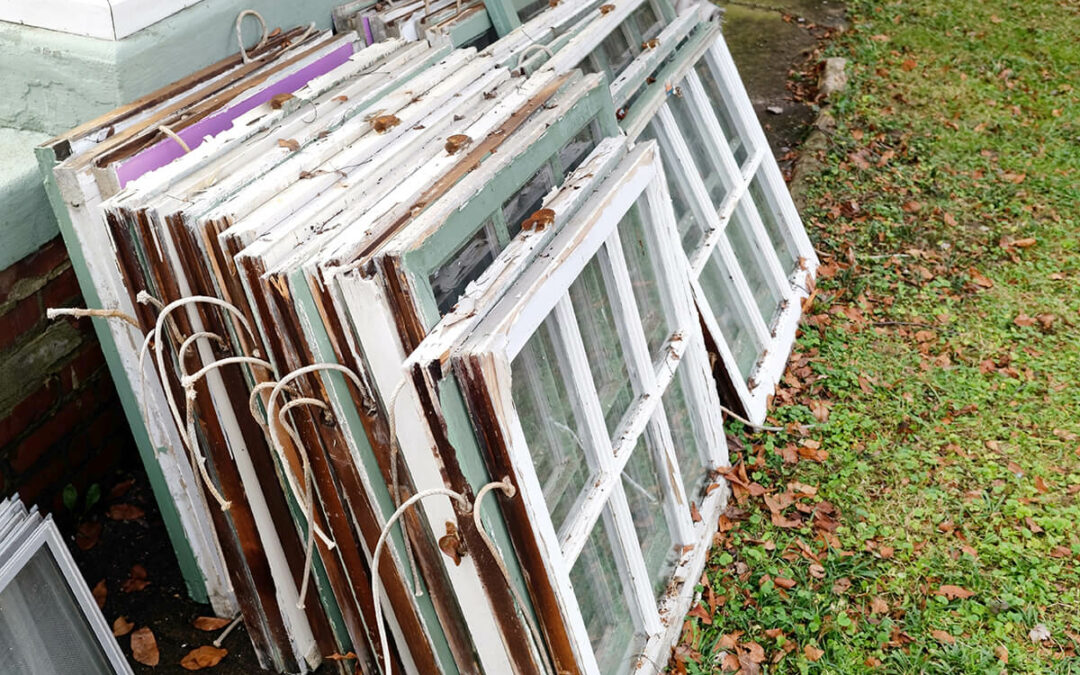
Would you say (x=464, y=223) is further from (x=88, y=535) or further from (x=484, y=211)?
(x=88, y=535)

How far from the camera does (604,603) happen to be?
7.67 ft

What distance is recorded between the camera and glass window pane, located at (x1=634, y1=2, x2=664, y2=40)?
11.8 feet

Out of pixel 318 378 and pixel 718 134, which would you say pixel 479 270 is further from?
pixel 718 134

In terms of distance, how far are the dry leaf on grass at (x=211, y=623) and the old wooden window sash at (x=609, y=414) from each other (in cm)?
114

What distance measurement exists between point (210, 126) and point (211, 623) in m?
1.41

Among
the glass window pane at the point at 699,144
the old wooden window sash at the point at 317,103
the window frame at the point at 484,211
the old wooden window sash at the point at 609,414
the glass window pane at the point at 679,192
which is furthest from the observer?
the glass window pane at the point at 699,144

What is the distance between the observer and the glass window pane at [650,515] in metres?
2.49

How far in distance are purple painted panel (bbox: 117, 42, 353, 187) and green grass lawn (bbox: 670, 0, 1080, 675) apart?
73.8 inches

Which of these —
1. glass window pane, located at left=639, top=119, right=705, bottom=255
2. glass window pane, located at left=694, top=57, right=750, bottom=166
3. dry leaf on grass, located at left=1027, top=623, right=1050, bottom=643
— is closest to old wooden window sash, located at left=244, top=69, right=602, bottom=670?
glass window pane, located at left=639, top=119, right=705, bottom=255

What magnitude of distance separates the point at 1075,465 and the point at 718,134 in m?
1.74

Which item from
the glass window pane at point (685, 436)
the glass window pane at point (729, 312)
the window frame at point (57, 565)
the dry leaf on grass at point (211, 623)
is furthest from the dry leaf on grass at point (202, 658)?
the glass window pane at point (729, 312)

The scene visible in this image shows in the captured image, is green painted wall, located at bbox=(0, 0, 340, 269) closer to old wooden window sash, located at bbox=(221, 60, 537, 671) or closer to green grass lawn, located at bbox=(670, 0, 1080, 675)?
old wooden window sash, located at bbox=(221, 60, 537, 671)

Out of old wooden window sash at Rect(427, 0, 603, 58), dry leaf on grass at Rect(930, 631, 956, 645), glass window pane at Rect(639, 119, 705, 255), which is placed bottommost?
dry leaf on grass at Rect(930, 631, 956, 645)

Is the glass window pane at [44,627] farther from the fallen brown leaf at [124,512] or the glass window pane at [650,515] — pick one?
the glass window pane at [650,515]
